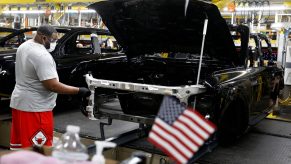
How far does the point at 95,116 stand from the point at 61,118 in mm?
1707

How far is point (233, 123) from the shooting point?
439cm

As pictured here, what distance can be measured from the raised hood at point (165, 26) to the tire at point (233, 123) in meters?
0.59

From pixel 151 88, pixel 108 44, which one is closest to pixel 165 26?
pixel 151 88

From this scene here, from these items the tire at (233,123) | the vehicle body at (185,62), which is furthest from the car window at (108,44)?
the tire at (233,123)

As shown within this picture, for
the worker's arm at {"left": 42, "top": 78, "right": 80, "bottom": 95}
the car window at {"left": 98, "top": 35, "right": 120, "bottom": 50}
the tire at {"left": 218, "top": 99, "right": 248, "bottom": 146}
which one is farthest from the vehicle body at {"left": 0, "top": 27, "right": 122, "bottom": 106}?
the tire at {"left": 218, "top": 99, "right": 248, "bottom": 146}

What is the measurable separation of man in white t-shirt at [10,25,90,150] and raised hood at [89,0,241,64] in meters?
1.04

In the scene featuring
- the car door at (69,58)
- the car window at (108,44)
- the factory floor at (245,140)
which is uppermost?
the car window at (108,44)

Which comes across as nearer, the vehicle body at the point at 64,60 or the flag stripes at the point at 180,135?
the flag stripes at the point at 180,135

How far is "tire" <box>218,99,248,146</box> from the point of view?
13.7 feet

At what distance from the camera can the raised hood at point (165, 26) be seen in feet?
12.6

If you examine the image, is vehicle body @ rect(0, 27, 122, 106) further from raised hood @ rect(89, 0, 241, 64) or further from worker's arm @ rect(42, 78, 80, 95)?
worker's arm @ rect(42, 78, 80, 95)

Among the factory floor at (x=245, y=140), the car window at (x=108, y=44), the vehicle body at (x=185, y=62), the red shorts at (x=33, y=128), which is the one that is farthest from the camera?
the car window at (x=108, y=44)

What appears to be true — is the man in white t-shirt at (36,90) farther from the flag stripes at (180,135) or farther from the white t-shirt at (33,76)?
the flag stripes at (180,135)

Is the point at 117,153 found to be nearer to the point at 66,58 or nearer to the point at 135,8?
the point at 135,8
